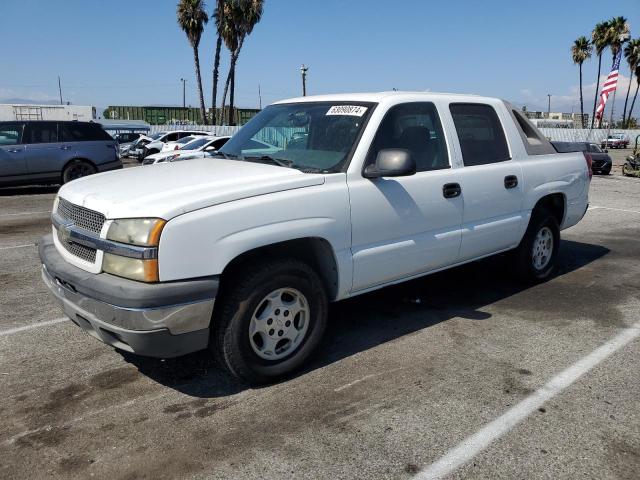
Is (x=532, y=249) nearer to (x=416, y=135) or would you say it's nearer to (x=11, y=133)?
(x=416, y=135)

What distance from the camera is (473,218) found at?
14.8 feet

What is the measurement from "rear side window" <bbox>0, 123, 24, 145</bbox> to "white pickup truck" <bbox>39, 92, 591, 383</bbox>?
1084 cm

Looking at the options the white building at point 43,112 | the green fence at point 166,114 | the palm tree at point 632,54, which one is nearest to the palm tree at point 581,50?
the palm tree at point 632,54

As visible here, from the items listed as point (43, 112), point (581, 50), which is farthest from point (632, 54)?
point (43, 112)

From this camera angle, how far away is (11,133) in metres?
13.2

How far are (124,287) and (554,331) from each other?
10.8 feet

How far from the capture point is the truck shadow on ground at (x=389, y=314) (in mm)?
3658

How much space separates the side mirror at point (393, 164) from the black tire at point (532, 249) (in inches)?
87.7

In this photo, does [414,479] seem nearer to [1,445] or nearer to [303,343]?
[303,343]

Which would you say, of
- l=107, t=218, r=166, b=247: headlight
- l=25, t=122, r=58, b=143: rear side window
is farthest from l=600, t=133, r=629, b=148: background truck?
l=107, t=218, r=166, b=247: headlight

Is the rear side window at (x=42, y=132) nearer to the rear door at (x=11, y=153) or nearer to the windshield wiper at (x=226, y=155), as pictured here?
the rear door at (x=11, y=153)

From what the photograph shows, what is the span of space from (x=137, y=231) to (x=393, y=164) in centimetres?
163

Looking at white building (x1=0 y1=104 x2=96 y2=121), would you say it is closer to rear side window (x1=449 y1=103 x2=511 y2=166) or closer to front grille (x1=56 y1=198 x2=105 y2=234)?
front grille (x1=56 y1=198 x2=105 y2=234)

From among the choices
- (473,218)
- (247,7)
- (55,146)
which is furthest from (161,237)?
(247,7)
